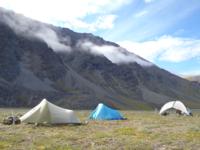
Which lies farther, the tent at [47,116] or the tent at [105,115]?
the tent at [105,115]

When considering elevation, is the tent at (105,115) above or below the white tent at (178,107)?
below

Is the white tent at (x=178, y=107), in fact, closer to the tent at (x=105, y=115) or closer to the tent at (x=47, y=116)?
the tent at (x=105, y=115)

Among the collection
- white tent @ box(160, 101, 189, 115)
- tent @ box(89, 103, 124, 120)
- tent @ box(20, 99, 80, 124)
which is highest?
white tent @ box(160, 101, 189, 115)

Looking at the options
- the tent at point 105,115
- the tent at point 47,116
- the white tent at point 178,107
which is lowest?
the tent at point 47,116

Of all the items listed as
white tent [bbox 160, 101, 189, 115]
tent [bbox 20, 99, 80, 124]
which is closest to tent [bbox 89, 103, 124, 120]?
tent [bbox 20, 99, 80, 124]

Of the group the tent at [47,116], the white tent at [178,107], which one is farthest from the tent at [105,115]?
the white tent at [178,107]

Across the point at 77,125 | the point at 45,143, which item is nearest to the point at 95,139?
the point at 45,143

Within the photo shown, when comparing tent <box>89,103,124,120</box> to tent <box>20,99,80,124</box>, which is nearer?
tent <box>20,99,80,124</box>

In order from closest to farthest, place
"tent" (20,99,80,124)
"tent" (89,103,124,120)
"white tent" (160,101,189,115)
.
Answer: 1. "tent" (20,99,80,124)
2. "tent" (89,103,124,120)
3. "white tent" (160,101,189,115)

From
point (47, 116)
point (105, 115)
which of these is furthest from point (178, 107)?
point (47, 116)

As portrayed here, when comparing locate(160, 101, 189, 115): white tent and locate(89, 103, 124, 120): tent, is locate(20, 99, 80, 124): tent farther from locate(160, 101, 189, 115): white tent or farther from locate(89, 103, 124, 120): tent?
locate(160, 101, 189, 115): white tent

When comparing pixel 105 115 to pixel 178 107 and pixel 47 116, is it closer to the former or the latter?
pixel 47 116

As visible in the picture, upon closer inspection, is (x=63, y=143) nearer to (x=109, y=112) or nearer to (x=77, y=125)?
(x=77, y=125)

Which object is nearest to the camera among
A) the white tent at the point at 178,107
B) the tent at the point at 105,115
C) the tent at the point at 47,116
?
the tent at the point at 47,116
